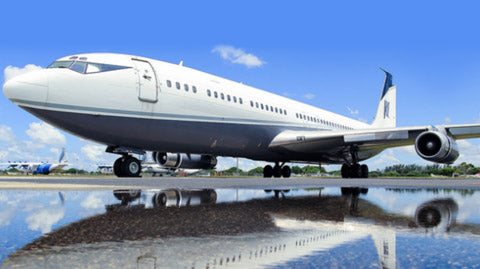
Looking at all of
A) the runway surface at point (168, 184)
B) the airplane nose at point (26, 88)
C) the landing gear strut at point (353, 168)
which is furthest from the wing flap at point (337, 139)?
the airplane nose at point (26, 88)

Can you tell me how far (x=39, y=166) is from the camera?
54.5m

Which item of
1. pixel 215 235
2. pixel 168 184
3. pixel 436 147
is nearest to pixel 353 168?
pixel 436 147

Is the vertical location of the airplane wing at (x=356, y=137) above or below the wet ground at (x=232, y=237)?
above

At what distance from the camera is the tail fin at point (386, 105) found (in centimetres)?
2797

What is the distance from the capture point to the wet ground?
2086mm

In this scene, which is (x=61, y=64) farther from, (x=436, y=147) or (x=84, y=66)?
(x=436, y=147)

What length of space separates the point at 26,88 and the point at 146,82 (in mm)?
3022

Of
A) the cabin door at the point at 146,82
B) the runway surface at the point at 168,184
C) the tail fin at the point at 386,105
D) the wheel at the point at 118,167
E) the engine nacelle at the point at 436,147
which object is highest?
the tail fin at the point at 386,105

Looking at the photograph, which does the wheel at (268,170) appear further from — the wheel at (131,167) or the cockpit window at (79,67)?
the cockpit window at (79,67)

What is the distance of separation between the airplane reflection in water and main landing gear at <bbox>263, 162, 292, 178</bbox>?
1625 cm

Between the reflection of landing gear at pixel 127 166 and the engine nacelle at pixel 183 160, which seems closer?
the reflection of landing gear at pixel 127 166

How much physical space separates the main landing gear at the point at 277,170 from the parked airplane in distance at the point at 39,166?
42323 mm

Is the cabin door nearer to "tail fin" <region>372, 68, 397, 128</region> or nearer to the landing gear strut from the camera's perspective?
the landing gear strut

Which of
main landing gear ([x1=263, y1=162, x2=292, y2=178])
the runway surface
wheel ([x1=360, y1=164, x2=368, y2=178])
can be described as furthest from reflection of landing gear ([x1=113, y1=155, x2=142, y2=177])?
wheel ([x1=360, y1=164, x2=368, y2=178])
